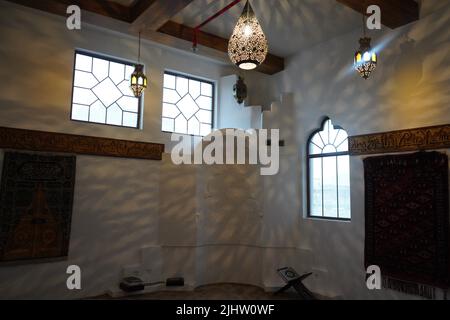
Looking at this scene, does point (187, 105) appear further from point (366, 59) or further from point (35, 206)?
point (366, 59)

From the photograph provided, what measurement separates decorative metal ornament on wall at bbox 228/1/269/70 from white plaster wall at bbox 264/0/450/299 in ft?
7.66

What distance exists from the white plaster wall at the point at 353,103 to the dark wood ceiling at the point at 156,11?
242 mm

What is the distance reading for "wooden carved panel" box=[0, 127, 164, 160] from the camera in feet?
13.3

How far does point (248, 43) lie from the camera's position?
7.68 feet

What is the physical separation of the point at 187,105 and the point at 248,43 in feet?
10.7

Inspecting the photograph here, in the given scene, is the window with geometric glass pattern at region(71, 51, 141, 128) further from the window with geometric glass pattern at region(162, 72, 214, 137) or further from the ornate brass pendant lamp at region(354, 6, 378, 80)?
the ornate brass pendant lamp at region(354, 6, 378, 80)

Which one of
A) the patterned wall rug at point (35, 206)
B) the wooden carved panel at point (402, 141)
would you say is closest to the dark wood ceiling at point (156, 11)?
the wooden carved panel at point (402, 141)

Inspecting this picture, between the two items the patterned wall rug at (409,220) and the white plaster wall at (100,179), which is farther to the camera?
the white plaster wall at (100,179)

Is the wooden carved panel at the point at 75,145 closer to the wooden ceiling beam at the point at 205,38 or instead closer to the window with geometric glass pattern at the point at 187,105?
the window with geometric glass pattern at the point at 187,105

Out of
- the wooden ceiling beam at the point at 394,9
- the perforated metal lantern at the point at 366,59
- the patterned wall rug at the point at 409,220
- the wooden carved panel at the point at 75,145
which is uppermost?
the wooden ceiling beam at the point at 394,9

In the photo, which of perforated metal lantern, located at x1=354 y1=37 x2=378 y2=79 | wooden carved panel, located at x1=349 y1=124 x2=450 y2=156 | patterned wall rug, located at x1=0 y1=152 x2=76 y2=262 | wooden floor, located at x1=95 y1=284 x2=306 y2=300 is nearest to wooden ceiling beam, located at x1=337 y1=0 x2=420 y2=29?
perforated metal lantern, located at x1=354 y1=37 x2=378 y2=79

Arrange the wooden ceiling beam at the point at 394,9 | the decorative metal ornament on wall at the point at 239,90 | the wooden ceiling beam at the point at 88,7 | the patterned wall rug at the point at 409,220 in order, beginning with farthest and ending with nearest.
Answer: the decorative metal ornament on wall at the point at 239,90 → the wooden ceiling beam at the point at 88,7 → the wooden ceiling beam at the point at 394,9 → the patterned wall rug at the point at 409,220

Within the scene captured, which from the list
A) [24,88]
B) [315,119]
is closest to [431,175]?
[315,119]

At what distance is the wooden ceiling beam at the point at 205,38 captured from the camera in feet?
14.8
